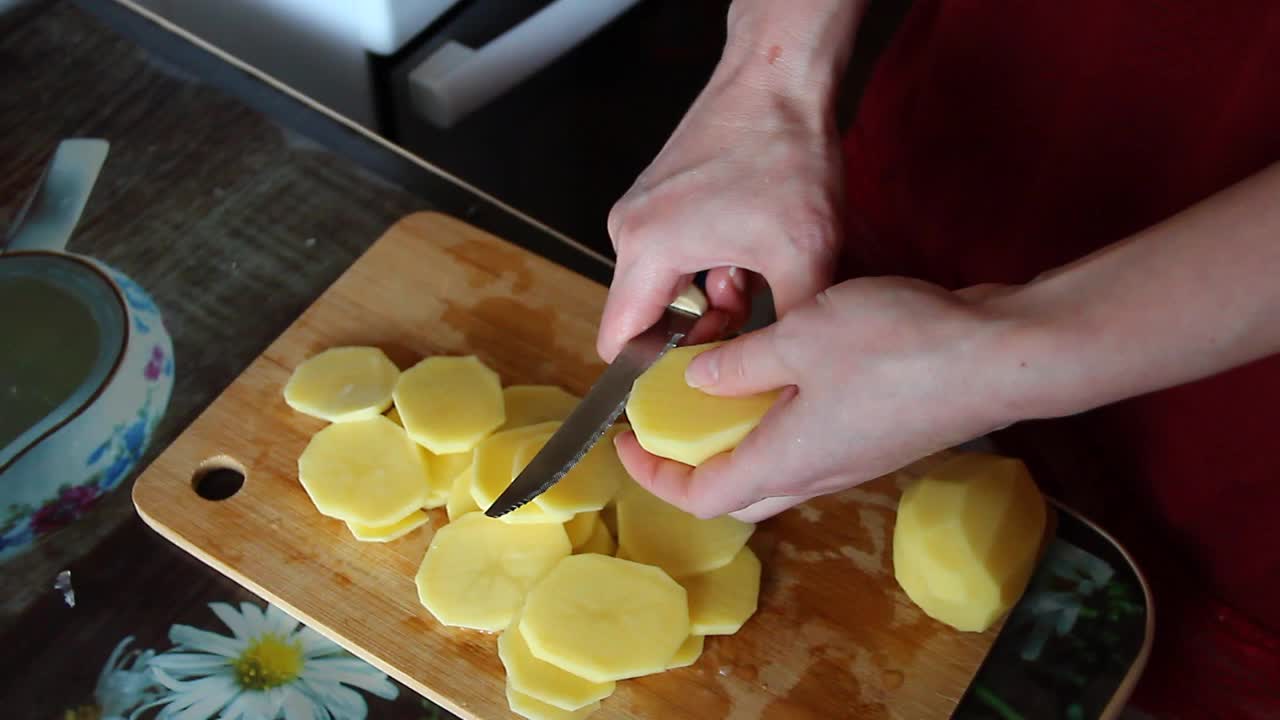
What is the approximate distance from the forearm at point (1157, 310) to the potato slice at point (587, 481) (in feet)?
1.44

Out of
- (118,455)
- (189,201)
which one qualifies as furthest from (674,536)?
(189,201)

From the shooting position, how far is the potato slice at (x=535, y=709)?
107cm

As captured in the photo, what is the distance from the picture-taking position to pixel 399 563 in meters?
1.19

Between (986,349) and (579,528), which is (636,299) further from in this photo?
(986,349)

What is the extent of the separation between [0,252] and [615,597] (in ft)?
2.86

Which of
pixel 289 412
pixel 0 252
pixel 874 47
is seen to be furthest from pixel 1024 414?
pixel 874 47

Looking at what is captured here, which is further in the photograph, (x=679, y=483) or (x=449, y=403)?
Answer: (x=449, y=403)

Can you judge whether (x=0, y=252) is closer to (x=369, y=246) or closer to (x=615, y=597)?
(x=369, y=246)

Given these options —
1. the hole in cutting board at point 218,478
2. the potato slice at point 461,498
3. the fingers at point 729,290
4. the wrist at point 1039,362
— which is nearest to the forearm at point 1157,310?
the wrist at point 1039,362

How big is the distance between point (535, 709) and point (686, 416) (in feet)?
1.02

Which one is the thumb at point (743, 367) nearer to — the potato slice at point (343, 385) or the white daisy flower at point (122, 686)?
the potato slice at point (343, 385)

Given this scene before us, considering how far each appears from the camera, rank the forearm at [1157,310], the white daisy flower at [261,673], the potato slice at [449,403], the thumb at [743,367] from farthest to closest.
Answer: the potato slice at [449,403]
the white daisy flower at [261,673]
the thumb at [743,367]
the forearm at [1157,310]

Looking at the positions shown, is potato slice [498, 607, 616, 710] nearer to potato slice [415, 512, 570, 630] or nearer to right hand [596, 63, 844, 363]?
potato slice [415, 512, 570, 630]

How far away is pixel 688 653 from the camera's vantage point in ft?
3.69
